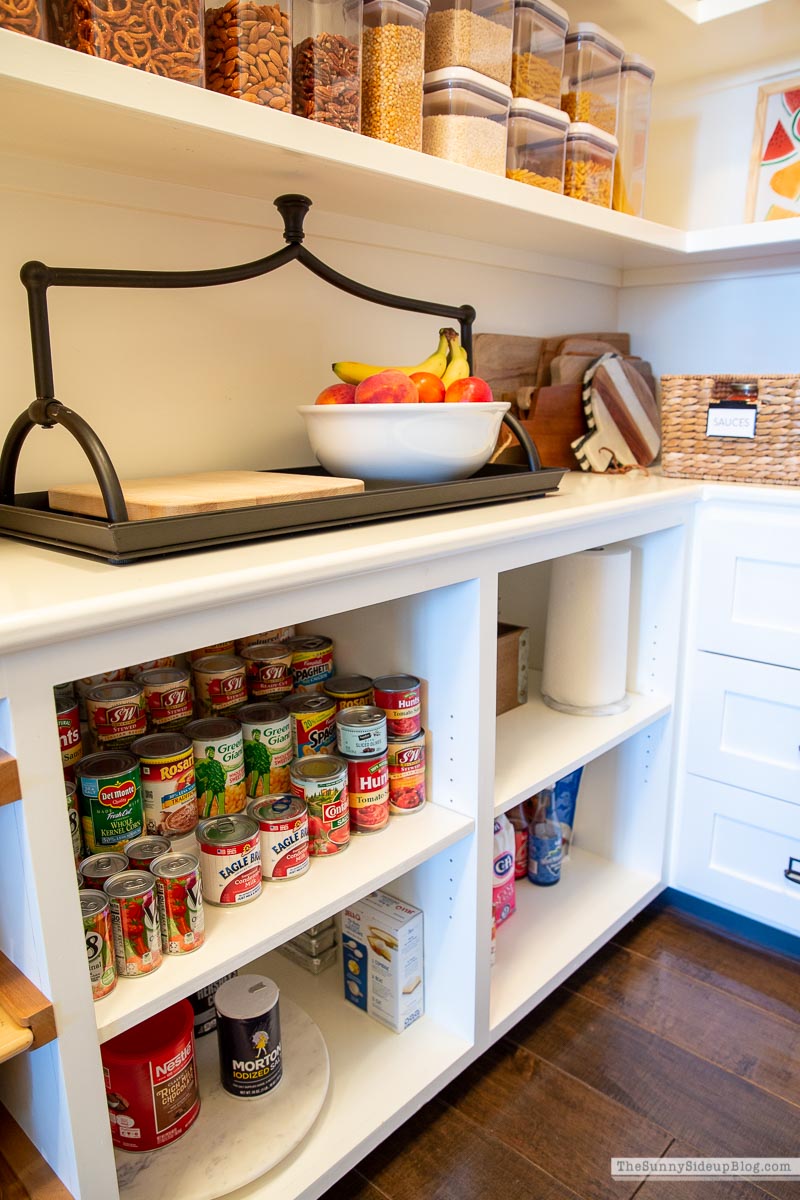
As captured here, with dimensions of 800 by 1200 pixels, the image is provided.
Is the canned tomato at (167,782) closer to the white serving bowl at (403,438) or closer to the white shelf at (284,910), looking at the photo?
the white shelf at (284,910)

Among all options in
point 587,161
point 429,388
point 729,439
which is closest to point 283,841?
point 429,388

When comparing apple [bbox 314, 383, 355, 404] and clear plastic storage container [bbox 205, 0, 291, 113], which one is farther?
apple [bbox 314, 383, 355, 404]

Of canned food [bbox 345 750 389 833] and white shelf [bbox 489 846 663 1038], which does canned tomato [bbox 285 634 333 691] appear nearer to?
canned food [bbox 345 750 389 833]

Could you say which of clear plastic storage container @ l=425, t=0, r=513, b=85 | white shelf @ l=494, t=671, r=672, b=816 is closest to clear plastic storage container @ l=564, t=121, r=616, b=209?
clear plastic storage container @ l=425, t=0, r=513, b=85

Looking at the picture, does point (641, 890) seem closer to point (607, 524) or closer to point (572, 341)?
point (607, 524)

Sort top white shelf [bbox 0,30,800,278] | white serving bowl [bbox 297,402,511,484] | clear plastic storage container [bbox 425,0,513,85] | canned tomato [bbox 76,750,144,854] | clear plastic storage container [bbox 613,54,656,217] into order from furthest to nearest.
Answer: clear plastic storage container [bbox 613,54,656,217] < clear plastic storage container [bbox 425,0,513,85] < white serving bowl [bbox 297,402,511,484] < canned tomato [bbox 76,750,144,854] < top white shelf [bbox 0,30,800,278]

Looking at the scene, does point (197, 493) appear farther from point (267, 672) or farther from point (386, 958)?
point (386, 958)

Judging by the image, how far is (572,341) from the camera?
69.7 inches

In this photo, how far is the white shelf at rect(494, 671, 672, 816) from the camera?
1.23m

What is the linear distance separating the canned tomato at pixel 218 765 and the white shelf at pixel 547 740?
0.38 meters

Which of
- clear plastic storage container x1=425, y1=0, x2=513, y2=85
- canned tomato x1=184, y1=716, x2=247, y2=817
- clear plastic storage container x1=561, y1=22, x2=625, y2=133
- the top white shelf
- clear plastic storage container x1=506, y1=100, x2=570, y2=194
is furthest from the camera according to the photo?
clear plastic storage container x1=561, y1=22, x2=625, y2=133

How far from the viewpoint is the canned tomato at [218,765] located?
964 millimetres

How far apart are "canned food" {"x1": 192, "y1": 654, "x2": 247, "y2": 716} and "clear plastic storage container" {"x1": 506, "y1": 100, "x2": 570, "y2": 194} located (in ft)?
2.90

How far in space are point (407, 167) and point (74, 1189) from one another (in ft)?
3.82
